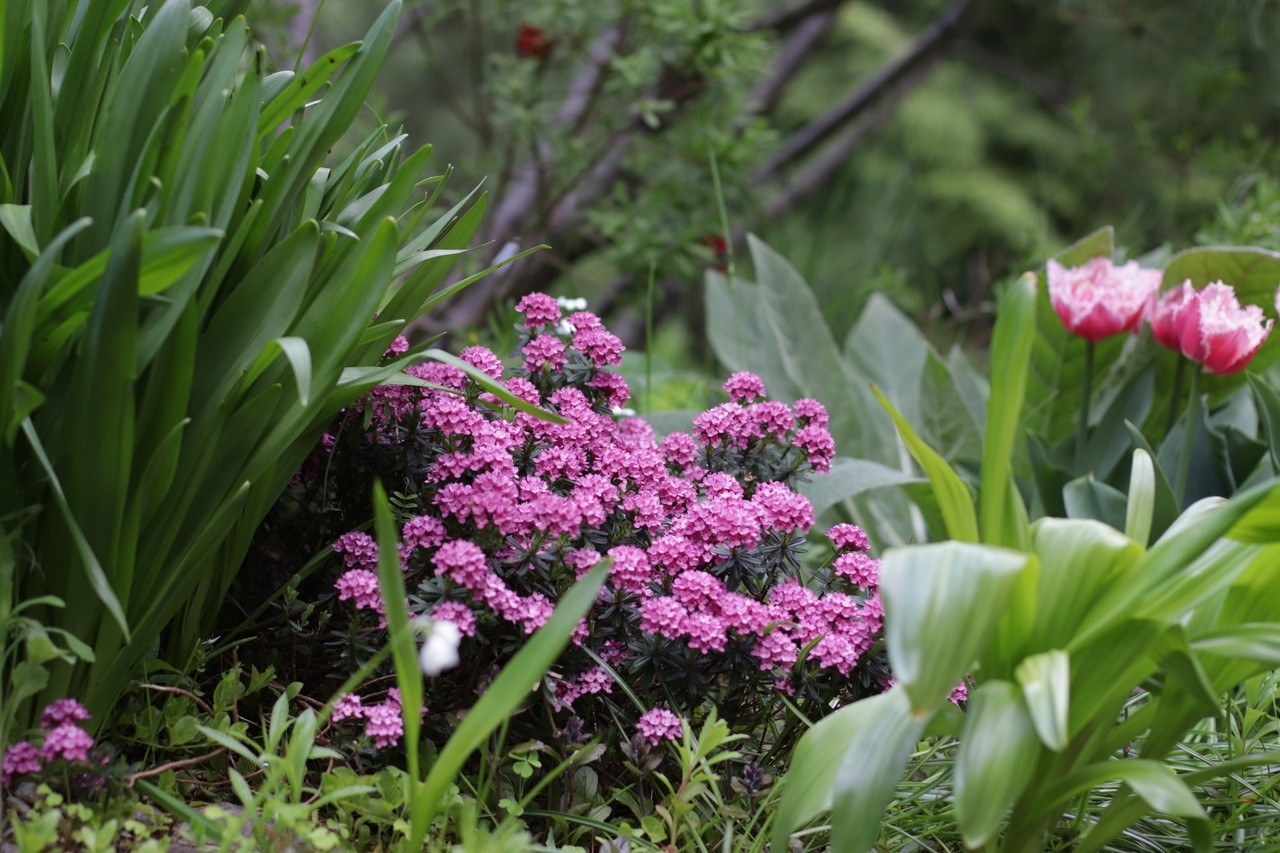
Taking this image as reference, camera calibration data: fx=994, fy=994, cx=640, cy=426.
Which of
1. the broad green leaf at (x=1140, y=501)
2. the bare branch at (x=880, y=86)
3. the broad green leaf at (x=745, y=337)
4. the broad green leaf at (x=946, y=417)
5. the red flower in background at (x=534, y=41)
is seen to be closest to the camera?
the broad green leaf at (x=1140, y=501)

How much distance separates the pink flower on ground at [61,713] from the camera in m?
0.93

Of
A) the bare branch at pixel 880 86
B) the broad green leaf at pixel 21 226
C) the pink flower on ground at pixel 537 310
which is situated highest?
the bare branch at pixel 880 86

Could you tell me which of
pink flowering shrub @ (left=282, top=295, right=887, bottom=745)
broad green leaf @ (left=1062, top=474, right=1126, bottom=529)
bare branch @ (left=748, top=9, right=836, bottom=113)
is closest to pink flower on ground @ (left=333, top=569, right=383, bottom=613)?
pink flowering shrub @ (left=282, top=295, right=887, bottom=745)

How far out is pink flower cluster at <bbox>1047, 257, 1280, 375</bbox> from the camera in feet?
5.10

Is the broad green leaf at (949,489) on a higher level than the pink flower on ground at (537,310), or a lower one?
lower

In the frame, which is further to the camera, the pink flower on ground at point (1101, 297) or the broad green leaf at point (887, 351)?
the broad green leaf at point (887, 351)

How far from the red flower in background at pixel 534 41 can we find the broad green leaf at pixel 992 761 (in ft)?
8.06

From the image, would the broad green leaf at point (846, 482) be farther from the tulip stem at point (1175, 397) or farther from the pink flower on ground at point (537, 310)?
the pink flower on ground at point (537, 310)

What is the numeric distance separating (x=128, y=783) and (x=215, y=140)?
0.64m

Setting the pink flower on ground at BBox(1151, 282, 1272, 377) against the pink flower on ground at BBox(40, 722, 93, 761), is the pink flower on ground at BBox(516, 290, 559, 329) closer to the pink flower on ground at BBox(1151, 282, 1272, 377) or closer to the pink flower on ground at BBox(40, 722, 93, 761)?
the pink flower on ground at BBox(40, 722, 93, 761)

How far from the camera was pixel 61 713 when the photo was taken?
933 millimetres

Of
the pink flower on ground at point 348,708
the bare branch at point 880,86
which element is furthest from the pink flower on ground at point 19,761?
the bare branch at point 880,86

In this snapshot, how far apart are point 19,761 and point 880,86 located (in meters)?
3.65

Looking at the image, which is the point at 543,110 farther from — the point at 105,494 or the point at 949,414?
the point at 105,494
